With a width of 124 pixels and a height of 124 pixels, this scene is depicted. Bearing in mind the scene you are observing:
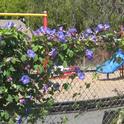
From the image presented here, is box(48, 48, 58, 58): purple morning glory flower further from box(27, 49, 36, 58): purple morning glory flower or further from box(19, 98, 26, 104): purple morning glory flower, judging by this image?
box(19, 98, 26, 104): purple morning glory flower

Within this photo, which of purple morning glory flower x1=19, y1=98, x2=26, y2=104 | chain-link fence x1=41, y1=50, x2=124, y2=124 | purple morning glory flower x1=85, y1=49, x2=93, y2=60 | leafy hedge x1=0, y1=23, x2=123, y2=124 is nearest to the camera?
leafy hedge x1=0, y1=23, x2=123, y2=124

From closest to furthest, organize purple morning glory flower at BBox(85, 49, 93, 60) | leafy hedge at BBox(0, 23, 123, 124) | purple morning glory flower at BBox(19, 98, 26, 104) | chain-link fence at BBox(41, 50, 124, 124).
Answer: leafy hedge at BBox(0, 23, 123, 124) → purple morning glory flower at BBox(19, 98, 26, 104) → purple morning glory flower at BBox(85, 49, 93, 60) → chain-link fence at BBox(41, 50, 124, 124)

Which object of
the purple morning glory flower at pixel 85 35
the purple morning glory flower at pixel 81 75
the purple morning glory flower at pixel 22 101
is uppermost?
the purple morning glory flower at pixel 85 35

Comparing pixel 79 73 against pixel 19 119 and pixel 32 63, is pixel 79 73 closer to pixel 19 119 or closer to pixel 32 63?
pixel 32 63

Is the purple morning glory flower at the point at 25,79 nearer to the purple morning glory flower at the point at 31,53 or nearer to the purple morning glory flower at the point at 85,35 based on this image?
the purple morning glory flower at the point at 31,53

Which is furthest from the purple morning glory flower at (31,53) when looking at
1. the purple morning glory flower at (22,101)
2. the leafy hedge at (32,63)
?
the purple morning glory flower at (22,101)

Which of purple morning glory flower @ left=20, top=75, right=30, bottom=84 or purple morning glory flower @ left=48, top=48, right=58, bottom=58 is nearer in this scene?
purple morning glory flower @ left=20, top=75, right=30, bottom=84

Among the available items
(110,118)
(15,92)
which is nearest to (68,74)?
(15,92)

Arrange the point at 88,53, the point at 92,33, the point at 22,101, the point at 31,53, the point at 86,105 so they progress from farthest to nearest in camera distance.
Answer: the point at 86,105, the point at 92,33, the point at 88,53, the point at 22,101, the point at 31,53

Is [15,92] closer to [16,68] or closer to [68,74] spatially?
[16,68]

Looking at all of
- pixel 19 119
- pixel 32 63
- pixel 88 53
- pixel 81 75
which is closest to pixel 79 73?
pixel 81 75

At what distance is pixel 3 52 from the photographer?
3.32m

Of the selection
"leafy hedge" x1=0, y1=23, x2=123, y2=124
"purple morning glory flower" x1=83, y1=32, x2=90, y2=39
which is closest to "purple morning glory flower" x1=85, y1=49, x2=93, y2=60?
"leafy hedge" x1=0, y1=23, x2=123, y2=124

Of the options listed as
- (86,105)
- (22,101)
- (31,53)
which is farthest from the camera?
(86,105)
